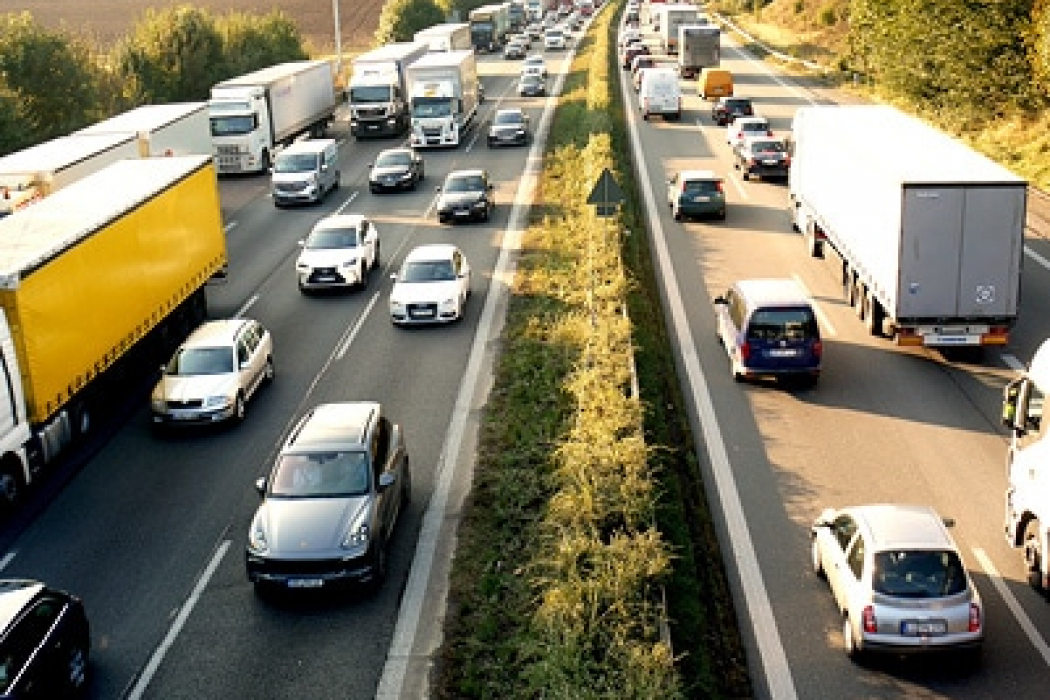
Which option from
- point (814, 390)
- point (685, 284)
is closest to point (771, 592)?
point (814, 390)

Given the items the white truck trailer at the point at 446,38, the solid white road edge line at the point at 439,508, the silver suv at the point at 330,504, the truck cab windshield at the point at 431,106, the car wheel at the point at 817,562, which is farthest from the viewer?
the white truck trailer at the point at 446,38

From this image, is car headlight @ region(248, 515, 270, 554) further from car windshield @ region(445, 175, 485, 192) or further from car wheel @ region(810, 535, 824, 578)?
car windshield @ region(445, 175, 485, 192)

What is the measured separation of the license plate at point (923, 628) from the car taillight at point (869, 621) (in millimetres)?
282

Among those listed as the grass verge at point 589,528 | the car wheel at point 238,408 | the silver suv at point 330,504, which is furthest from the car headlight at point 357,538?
the car wheel at point 238,408

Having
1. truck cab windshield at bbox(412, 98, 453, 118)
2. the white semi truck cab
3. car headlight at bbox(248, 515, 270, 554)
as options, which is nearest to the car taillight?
the white semi truck cab

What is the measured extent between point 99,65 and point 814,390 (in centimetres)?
4174

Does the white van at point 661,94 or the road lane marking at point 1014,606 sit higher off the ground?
the white van at point 661,94

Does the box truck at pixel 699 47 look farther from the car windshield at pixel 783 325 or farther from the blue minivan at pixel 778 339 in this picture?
the car windshield at pixel 783 325

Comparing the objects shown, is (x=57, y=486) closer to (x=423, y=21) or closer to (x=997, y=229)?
(x=997, y=229)

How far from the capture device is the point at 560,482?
1750 cm

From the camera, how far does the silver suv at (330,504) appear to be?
1552 centimetres

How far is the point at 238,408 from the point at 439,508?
534 centimetres

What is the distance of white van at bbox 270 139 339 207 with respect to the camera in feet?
136

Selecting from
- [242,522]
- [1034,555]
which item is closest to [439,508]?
[242,522]
